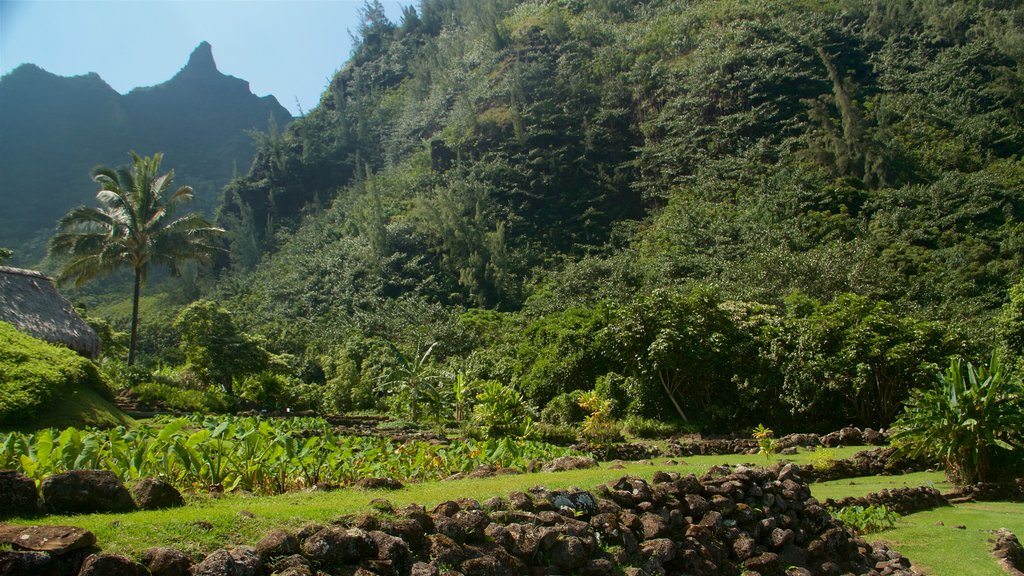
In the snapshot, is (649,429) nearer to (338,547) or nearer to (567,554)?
(567,554)

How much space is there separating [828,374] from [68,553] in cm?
1677

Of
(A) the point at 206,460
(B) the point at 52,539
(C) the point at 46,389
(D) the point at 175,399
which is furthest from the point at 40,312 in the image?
(B) the point at 52,539

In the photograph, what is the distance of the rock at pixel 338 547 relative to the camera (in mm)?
4637

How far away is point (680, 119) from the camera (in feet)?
171

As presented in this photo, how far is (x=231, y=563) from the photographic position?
421 centimetres

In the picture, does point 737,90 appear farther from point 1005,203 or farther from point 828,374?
point 828,374

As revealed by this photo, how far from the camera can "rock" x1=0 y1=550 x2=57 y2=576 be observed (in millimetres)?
3705

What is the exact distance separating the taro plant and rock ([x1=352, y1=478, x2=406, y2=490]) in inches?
342

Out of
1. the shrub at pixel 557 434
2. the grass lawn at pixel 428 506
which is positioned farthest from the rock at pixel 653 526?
the shrub at pixel 557 434


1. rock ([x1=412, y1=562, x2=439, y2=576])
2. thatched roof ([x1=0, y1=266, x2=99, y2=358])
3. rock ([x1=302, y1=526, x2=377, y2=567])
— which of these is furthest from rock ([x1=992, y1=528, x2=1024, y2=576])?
thatched roof ([x1=0, y1=266, x2=99, y2=358])

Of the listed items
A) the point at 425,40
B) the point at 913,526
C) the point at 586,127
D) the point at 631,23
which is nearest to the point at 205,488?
the point at 913,526

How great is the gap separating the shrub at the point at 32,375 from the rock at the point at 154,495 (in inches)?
300

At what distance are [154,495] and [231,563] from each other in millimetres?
1499

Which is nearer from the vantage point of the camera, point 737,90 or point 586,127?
point 737,90
